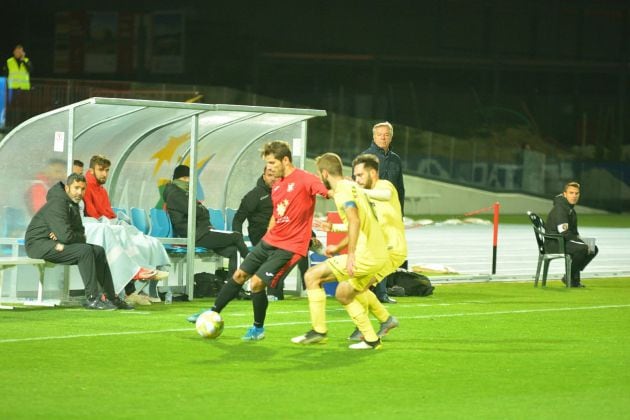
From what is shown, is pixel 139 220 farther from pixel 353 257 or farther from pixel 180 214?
pixel 353 257

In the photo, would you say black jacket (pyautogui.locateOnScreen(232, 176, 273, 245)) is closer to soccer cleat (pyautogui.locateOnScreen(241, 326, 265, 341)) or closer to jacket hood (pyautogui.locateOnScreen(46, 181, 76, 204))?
jacket hood (pyautogui.locateOnScreen(46, 181, 76, 204))

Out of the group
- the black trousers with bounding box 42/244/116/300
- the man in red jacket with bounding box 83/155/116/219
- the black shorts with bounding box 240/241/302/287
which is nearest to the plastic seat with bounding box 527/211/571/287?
the man in red jacket with bounding box 83/155/116/219

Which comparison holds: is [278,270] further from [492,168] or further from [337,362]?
[492,168]

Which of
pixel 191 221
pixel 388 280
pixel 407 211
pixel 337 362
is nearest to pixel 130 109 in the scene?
pixel 191 221

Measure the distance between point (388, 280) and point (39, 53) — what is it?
104 ft

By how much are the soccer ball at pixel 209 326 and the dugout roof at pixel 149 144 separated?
405 centimetres

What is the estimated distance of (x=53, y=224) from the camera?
46.3ft

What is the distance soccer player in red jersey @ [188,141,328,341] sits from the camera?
458 inches

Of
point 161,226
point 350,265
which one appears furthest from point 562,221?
point 350,265

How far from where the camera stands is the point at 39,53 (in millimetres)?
45906

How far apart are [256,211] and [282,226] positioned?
4.85 m

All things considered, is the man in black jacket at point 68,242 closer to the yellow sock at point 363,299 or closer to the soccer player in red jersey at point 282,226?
the soccer player in red jersey at point 282,226

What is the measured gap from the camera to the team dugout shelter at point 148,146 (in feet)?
48.9

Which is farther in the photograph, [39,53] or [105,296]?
[39,53]
